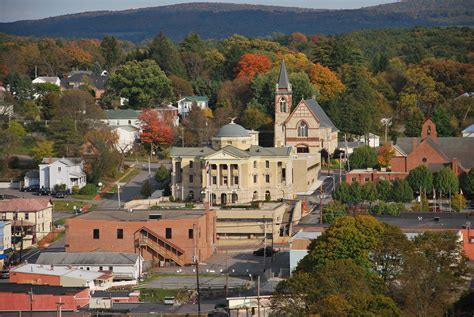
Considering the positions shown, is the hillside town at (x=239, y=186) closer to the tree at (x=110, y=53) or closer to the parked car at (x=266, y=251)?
the parked car at (x=266, y=251)

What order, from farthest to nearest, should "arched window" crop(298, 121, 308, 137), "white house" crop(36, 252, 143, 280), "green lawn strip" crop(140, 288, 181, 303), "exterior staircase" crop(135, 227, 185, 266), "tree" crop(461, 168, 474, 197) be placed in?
"arched window" crop(298, 121, 308, 137), "tree" crop(461, 168, 474, 197), "exterior staircase" crop(135, 227, 185, 266), "white house" crop(36, 252, 143, 280), "green lawn strip" crop(140, 288, 181, 303)

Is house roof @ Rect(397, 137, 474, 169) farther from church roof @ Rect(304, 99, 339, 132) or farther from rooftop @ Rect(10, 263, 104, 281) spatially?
rooftop @ Rect(10, 263, 104, 281)

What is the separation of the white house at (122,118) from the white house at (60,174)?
28.0 ft

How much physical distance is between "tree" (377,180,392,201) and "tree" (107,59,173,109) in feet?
62.2

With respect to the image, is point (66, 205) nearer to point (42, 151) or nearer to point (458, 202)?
point (42, 151)

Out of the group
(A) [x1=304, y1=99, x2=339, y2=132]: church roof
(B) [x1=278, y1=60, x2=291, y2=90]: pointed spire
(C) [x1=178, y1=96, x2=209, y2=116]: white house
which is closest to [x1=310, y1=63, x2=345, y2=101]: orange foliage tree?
(C) [x1=178, y1=96, x2=209, y2=116]: white house

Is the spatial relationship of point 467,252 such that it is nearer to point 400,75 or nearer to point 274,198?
point 274,198

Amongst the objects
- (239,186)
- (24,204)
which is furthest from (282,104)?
(24,204)

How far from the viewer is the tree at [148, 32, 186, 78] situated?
7500 centimetres

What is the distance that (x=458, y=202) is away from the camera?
160ft

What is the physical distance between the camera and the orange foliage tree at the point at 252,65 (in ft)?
233

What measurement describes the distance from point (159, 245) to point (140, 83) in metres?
25.0

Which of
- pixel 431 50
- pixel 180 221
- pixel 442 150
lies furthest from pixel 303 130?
pixel 431 50

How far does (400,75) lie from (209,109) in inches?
416
